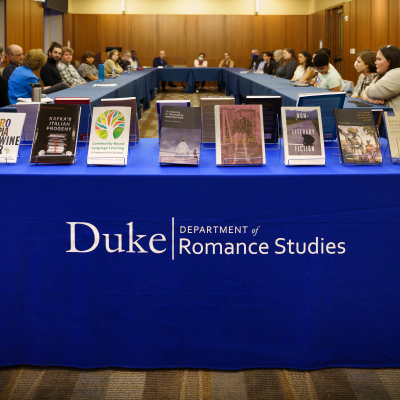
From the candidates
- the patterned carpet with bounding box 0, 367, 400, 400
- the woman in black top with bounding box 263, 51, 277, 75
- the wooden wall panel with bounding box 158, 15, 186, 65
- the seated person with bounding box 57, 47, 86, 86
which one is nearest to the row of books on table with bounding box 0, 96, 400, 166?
the patterned carpet with bounding box 0, 367, 400, 400

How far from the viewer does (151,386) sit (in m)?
1.61

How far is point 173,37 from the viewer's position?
15.6 metres

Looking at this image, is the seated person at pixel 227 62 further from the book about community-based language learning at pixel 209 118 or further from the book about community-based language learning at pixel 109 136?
the book about community-based language learning at pixel 109 136

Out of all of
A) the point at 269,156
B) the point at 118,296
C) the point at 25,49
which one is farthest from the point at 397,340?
the point at 25,49

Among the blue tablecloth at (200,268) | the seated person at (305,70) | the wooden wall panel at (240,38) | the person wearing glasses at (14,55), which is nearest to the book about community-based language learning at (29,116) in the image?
the blue tablecloth at (200,268)

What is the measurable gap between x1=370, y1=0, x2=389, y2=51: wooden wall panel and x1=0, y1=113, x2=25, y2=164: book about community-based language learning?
1020cm

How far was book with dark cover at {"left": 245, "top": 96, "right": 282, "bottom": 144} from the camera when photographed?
75.5 inches

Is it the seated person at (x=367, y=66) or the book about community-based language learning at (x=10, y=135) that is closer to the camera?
→ the book about community-based language learning at (x=10, y=135)

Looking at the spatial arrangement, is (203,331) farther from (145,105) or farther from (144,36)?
(144,36)

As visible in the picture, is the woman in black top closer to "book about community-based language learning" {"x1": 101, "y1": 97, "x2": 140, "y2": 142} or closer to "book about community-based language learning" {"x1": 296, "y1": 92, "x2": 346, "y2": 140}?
"book about community-based language learning" {"x1": 296, "y1": 92, "x2": 346, "y2": 140}

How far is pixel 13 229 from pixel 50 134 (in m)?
0.38

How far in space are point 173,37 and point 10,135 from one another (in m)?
14.8

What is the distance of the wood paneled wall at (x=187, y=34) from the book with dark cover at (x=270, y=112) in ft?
47.7

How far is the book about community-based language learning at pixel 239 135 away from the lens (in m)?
1.68
